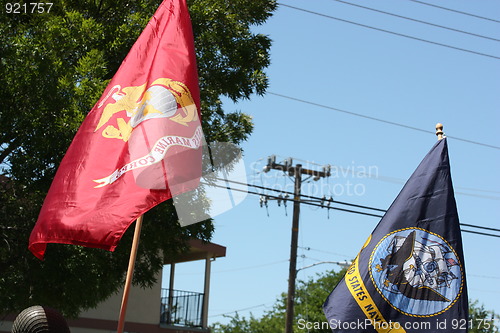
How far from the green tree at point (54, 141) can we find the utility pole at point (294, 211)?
13.4 metres

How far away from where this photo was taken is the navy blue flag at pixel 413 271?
22.8 feet

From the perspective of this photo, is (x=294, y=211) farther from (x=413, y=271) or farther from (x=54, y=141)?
(x=413, y=271)

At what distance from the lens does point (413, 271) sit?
712 centimetres

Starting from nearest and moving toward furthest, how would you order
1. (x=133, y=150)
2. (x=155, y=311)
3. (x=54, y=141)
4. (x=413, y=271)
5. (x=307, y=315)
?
1. (x=133, y=150)
2. (x=413, y=271)
3. (x=54, y=141)
4. (x=155, y=311)
5. (x=307, y=315)

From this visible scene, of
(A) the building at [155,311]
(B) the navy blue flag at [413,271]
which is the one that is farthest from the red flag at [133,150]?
(A) the building at [155,311]

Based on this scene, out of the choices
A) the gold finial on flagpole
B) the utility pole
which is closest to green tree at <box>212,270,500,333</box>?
the utility pole

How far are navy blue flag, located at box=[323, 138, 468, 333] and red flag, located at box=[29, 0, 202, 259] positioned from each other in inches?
79.7

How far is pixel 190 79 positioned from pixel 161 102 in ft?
1.31

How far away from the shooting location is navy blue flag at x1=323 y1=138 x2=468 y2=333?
6.94 metres

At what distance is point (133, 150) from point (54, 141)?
13.1 ft

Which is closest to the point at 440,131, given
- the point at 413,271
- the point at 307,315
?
the point at 413,271

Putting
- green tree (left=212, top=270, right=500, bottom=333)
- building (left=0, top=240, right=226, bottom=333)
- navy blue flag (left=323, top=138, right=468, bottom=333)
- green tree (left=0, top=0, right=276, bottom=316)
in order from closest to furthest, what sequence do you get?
navy blue flag (left=323, top=138, right=468, bottom=333) < green tree (left=0, top=0, right=276, bottom=316) < building (left=0, top=240, right=226, bottom=333) < green tree (left=212, top=270, right=500, bottom=333)

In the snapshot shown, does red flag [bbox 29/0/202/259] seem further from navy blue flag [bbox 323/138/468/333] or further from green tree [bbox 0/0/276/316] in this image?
green tree [bbox 0/0/276/316]

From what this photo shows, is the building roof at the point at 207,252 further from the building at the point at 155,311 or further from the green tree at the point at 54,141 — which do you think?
the green tree at the point at 54,141
